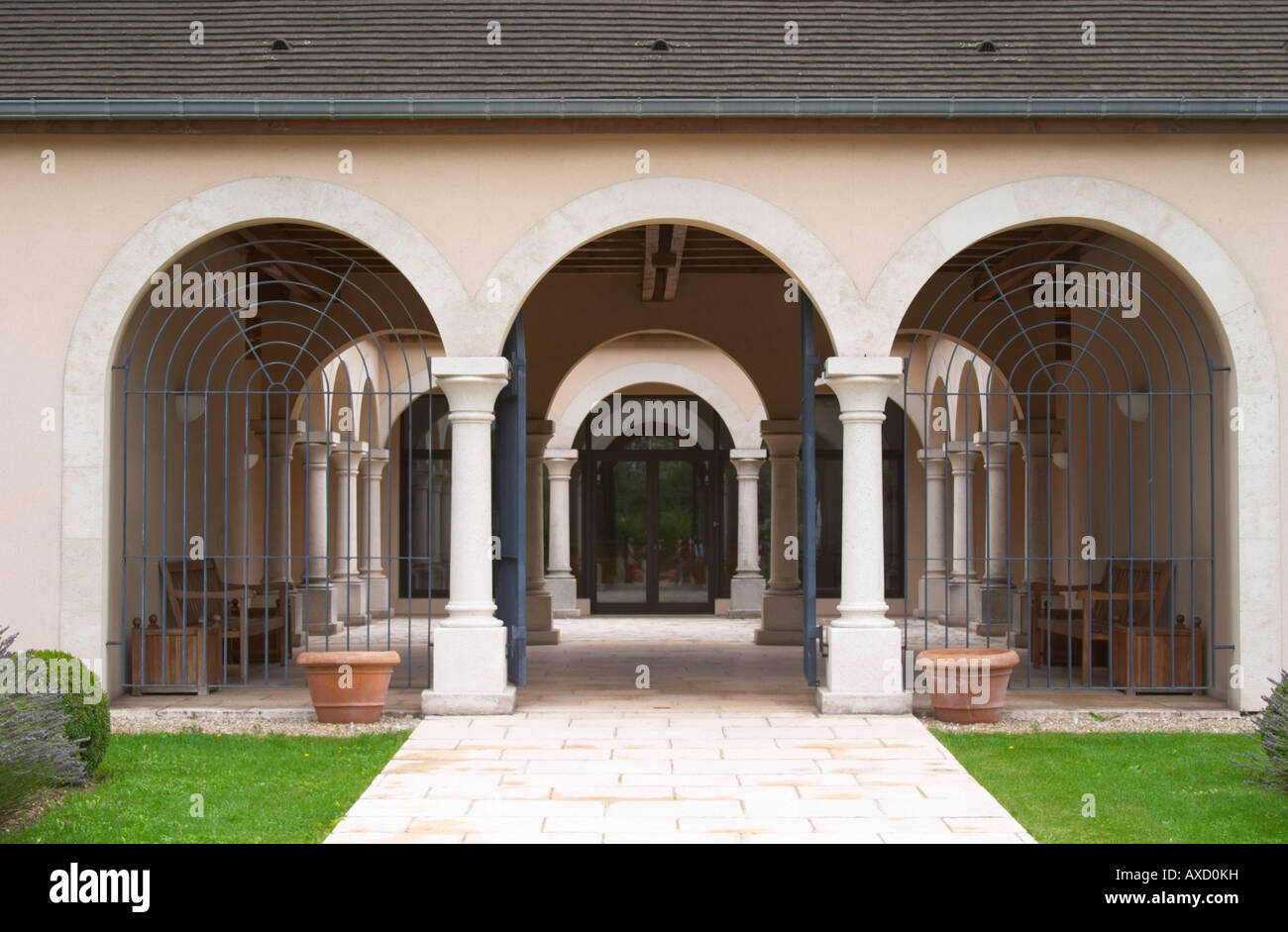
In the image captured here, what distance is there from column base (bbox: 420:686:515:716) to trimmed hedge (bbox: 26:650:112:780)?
2.19 m

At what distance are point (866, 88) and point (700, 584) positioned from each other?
11.8m

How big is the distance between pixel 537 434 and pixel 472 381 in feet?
17.7

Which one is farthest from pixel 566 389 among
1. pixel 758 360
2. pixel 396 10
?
pixel 396 10

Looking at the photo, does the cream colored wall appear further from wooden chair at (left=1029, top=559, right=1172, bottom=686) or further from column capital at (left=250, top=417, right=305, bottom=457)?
column capital at (left=250, top=417, right=305, bottom=457)

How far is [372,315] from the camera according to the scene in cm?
1288

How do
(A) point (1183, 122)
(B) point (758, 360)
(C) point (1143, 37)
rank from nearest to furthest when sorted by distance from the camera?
1. (A) point (1183, 122)
2. (C) point (1143, 37)
3. (B) point (758, 360)

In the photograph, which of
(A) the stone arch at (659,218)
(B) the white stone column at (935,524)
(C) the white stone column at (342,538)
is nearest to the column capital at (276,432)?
(C) the white stone column at (342,538)

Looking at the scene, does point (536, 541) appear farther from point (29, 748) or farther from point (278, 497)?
point (29, 748)

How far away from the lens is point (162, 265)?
8766 millimetres

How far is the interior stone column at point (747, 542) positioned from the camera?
1894 centimetres

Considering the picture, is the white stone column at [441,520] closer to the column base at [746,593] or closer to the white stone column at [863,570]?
the column base at [746,593]

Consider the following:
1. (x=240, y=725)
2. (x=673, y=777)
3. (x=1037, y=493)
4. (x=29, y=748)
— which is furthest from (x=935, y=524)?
(x=29, y=748)

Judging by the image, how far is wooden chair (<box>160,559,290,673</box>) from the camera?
32.3 ft

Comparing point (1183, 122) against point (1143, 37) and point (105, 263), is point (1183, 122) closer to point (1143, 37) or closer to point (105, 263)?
point (1143, 37)
